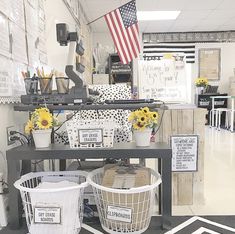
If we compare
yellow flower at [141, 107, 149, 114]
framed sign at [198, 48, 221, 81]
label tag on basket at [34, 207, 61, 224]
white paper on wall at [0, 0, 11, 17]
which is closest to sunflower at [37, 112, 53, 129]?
label tag on basket at [34, 207, 61, 224]

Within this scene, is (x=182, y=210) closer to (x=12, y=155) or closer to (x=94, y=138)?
(x=94, y=138)

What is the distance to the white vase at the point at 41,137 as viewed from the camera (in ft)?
5.44

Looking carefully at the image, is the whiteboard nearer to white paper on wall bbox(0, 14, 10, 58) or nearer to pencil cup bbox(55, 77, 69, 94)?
pencil cup bbox(55, 77, 69, 94)

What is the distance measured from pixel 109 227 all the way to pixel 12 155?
71cm

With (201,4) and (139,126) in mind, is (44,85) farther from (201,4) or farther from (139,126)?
(201,4)

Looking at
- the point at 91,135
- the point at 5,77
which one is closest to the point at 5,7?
the point at 5,77

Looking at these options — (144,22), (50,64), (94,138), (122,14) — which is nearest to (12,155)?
(94,138)

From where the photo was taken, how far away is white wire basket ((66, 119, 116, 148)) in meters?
1.66

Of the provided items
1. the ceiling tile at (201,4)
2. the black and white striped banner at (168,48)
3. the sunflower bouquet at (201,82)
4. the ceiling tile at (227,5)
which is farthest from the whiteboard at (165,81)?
the black and white striped banner at (168,48)

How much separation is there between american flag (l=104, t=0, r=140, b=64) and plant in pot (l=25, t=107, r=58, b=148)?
6.94 feet

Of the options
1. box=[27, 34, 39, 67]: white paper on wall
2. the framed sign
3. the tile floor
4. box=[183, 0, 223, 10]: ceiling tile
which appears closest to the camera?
the tile floor

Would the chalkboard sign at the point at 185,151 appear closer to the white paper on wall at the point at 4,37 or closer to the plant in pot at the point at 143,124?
the plant in pot at the point at 143,124

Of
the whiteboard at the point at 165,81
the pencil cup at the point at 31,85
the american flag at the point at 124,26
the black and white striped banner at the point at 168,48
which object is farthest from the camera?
the black and white striped banner at the point at 168,48

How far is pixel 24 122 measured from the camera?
2176 millimetres
